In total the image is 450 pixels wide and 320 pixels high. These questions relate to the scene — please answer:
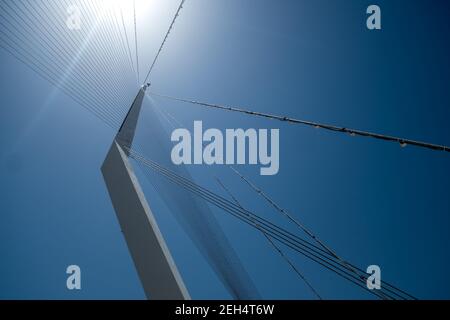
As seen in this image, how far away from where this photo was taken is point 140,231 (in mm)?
4035

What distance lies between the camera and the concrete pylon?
3.19m

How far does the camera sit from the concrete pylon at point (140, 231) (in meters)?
3.19
